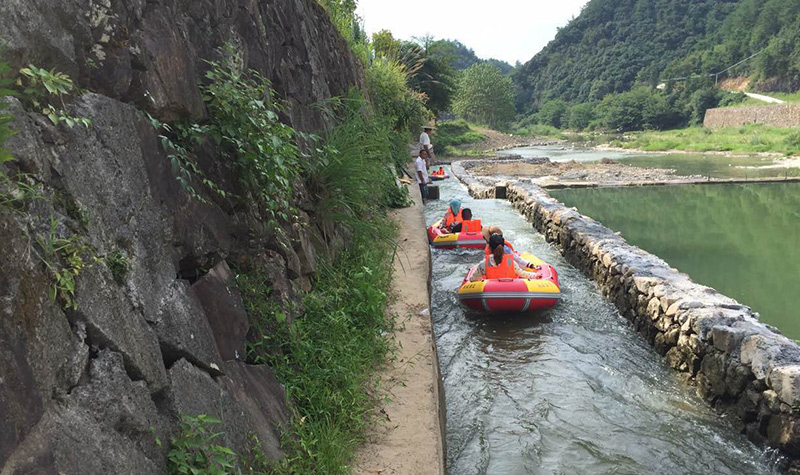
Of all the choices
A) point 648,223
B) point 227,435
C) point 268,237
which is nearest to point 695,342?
point 268,237

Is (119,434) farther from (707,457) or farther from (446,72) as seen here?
(446,72)

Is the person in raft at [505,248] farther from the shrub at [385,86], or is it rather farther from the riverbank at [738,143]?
the riverbank at [738,143]

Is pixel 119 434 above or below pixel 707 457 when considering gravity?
above

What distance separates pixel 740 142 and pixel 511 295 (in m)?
43.4

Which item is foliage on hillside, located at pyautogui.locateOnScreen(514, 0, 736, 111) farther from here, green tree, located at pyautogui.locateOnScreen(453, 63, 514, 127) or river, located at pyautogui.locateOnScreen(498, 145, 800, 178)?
river, located at pyautogui.locateOnScreen(498, 145, 800, 178)

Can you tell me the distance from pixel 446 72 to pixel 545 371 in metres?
31.1

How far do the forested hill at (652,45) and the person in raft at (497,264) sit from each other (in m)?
73.5

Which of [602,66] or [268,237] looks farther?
[602,66]

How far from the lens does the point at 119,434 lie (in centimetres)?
181

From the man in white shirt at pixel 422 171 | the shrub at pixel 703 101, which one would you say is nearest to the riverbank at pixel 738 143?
the shrub at pixel 703 101

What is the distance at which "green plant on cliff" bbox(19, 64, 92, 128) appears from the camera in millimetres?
1896

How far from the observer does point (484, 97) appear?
8112 cm

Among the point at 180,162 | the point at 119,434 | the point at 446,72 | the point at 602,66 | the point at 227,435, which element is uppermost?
the point at 602,66

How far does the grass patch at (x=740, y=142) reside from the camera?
3678cm
